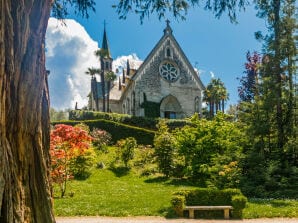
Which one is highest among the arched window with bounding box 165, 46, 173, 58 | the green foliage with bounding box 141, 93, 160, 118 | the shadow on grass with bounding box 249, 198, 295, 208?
the arched window with bounding box 165, 46, 173, 58

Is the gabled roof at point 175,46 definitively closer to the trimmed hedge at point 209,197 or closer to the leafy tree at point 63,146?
the leafy tree at point 63,146

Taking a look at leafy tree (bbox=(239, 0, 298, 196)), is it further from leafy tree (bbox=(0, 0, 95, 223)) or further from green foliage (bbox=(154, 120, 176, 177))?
leafy tree (bbox=(0, 0, 95, 223))

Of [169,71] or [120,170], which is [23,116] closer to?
[120,170]

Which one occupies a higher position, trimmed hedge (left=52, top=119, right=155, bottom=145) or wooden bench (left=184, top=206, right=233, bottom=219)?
trimmed hedge (left=52, top=119, right=155, bottom=145)

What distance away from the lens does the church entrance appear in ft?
147

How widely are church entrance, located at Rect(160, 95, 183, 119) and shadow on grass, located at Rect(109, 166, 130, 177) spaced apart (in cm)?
2149

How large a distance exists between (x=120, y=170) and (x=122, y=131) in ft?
35.3

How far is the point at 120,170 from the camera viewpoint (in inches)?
922

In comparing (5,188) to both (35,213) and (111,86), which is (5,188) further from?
(111,86)

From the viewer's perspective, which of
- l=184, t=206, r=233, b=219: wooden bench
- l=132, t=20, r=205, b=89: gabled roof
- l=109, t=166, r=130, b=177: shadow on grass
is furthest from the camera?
l=132, t=20, r=205, b=89: gabled roof

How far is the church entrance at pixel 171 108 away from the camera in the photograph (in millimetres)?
44912

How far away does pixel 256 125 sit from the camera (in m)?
18.0

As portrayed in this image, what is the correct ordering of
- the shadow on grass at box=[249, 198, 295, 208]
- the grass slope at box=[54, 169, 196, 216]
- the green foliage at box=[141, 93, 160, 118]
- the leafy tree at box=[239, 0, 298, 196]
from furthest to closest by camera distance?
the green foliage at box=[141, 93, 160, 118] → the leafy tree at box=[239, 0, 298, 196] → the shadow on grass at box=[249, 198, 295, 208] → the grass slope at box=[54, 169, 196, 216]

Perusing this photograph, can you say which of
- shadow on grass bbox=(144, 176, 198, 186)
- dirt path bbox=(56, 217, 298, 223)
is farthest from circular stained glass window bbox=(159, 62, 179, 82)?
dirt path bbox=(56, 217, 298, 223)
